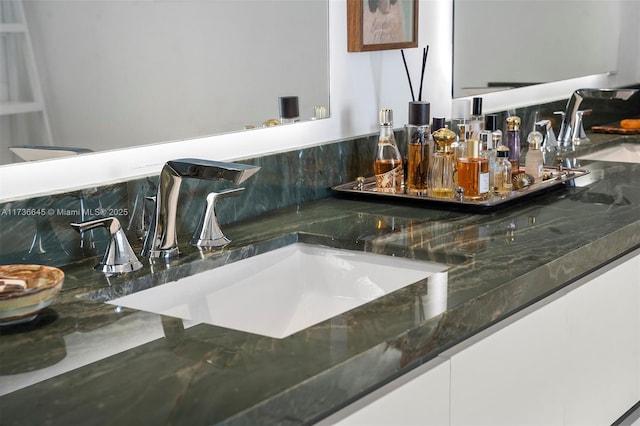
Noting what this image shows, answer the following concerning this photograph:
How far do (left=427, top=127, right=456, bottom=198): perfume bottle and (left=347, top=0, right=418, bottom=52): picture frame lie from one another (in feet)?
1.01

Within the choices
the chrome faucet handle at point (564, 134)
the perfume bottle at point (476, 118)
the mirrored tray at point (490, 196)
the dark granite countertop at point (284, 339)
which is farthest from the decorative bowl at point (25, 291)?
the chrome faucet handle at point (564, 134)

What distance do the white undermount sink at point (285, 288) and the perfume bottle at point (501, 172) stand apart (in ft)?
1.67

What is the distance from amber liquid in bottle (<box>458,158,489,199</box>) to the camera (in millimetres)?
1952

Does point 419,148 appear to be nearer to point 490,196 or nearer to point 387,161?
point 387,161

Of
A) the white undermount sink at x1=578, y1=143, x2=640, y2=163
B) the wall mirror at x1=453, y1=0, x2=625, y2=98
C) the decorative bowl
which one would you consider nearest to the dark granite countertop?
the decorative bowl

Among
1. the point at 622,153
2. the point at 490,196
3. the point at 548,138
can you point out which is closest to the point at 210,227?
the point at 490,196

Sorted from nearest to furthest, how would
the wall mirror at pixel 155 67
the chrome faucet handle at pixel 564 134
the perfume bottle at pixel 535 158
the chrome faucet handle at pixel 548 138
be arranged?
the wall mirror at pixel 155 67 → the perfume bottle at pixel 535 158 → the chrome faucet handle at pixel 548 138 → the chrome faucet handle at pixel 564 134

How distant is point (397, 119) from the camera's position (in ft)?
7.59

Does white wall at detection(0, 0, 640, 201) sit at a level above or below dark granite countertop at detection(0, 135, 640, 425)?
above

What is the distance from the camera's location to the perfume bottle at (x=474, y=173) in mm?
1951

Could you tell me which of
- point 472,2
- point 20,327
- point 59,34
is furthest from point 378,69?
point 20,327

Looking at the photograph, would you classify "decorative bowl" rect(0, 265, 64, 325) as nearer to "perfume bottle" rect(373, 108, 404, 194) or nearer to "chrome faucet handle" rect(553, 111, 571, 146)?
"perfume bottle" rect(373, 108, 404, 194)

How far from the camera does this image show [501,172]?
6.73 ft

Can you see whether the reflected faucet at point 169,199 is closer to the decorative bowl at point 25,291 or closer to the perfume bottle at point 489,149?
the decorative bowl at point 25,291
